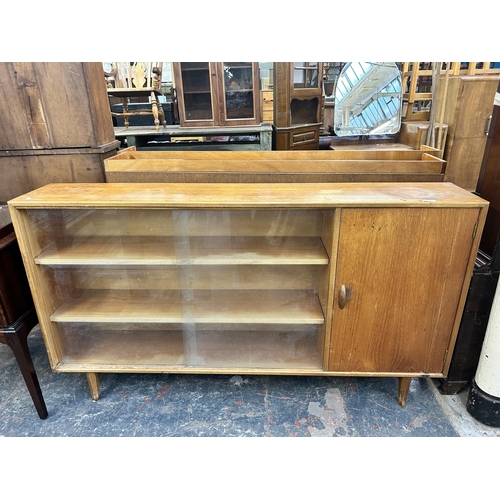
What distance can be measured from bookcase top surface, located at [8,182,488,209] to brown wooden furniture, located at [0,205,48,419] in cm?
21

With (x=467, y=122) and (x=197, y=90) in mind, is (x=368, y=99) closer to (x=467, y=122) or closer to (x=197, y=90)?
(x=467, y=122)

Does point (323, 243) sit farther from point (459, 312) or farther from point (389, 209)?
point (459, 312)

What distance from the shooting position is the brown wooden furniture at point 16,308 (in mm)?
1246

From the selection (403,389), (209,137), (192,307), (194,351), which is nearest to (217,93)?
(209,137)

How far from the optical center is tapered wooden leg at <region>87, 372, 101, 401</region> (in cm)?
143

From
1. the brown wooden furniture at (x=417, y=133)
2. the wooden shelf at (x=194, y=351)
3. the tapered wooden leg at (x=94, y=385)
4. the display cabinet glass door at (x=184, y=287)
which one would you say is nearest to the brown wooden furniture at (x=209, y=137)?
the brown wooden furniture at (x=417, y=133)

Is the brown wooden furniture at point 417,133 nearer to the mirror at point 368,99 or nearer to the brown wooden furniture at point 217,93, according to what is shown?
the mirror at point 368,99

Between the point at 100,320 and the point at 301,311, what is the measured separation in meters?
0.79

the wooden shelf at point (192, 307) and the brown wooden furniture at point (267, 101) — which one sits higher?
the brown wooden furniture at point (267, 101)

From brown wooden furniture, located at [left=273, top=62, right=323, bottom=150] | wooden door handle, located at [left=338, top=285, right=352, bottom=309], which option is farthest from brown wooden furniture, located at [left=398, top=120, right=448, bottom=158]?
wooden door handle, located at [left=338, top=285, right=352, bottom=309]

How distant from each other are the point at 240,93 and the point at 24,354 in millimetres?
2609

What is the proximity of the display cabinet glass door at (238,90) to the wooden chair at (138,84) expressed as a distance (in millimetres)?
672

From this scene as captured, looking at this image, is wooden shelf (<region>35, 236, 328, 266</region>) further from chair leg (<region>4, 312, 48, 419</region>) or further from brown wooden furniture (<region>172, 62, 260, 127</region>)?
brown wooden furniture (<region>172, 62, 260, 127</region>)

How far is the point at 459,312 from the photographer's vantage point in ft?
4.03
